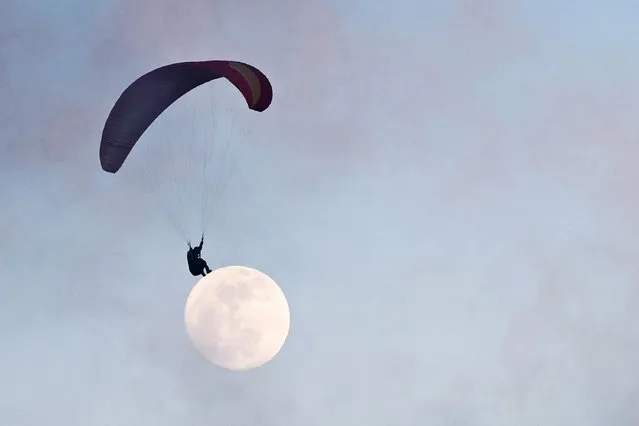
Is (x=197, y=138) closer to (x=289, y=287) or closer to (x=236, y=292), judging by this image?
(x=289, y=287)

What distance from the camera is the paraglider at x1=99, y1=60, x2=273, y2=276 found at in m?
14.1

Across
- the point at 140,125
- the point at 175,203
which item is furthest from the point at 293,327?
the point at 140,125

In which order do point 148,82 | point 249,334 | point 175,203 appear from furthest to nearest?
point 175,203
point 148,82
point 249,334

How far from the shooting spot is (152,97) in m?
14.4

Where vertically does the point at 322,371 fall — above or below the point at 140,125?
below

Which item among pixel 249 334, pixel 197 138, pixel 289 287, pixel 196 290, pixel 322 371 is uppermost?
pixel 197 138

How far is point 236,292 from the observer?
13219 mm

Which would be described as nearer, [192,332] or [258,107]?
[192,332]

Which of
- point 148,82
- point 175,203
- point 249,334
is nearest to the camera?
point 249,334

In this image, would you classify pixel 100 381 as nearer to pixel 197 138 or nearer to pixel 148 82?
pixel 197 138

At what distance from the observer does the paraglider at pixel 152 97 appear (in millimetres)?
14070

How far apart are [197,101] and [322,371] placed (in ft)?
23.1

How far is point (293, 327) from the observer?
18.3 m

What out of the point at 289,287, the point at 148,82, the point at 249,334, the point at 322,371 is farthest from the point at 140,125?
the point at 322,371
